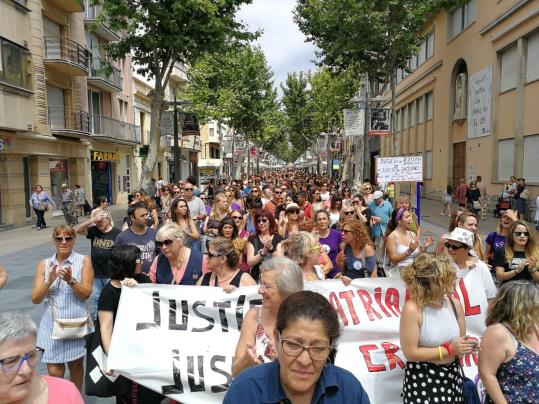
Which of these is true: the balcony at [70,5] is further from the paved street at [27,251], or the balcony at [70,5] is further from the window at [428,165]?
the window at [428,165]

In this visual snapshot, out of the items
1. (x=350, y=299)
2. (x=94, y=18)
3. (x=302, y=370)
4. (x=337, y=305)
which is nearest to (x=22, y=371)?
(x=302, y=370)

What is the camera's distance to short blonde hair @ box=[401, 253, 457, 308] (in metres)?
3.00

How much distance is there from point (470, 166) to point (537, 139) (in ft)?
20.5

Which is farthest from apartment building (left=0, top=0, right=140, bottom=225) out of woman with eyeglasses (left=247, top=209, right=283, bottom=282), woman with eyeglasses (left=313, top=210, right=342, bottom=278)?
woman with eyeglasses (left=313, top=210, right=342, bottom=278)

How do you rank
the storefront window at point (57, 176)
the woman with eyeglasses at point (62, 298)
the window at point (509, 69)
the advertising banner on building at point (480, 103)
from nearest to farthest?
the woman with eyeglasses at point (62, 298), the window at point (509, 69), the advertising banner on building at point (480, 103), the storefront window at point (57, 176)

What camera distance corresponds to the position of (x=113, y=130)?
2923 cm

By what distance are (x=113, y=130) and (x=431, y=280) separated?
28.7 metres

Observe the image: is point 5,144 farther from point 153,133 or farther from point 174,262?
point 174,262

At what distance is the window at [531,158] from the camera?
1797 centimetres

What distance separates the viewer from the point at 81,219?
22.3m

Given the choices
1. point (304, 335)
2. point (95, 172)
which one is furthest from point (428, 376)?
point (95, 172)

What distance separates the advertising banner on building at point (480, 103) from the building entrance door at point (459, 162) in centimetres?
162

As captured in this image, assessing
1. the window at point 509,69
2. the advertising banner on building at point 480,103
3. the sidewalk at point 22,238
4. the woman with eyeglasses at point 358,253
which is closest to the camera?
the woman with eyeglasses at point 358,253

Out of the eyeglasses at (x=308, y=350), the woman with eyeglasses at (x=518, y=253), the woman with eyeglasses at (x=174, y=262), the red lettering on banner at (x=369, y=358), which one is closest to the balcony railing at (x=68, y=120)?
the woman with eyeglasses at (x=174, y=262)
